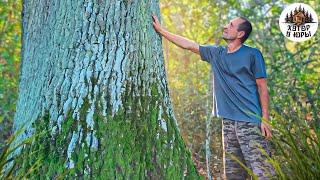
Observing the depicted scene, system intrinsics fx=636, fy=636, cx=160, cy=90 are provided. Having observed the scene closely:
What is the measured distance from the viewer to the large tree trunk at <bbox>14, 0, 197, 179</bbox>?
173 inches

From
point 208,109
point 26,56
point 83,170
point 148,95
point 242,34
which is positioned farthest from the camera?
point 208,109

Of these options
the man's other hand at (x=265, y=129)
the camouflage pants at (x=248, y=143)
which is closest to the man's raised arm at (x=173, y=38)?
the camouflage pants at (x=248, y=143)

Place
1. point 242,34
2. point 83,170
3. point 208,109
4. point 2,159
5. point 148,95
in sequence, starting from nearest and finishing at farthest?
1. point 2,159
2. point 83,170
3. point 148,95
4. point 242,34
5. point 208,109

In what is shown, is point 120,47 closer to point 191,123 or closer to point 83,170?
point 83,170

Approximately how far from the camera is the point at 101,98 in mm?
4473

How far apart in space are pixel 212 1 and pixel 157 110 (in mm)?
4336

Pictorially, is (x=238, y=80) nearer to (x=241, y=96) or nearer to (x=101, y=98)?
(x=241, y=96)

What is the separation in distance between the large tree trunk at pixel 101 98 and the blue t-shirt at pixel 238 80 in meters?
0.74

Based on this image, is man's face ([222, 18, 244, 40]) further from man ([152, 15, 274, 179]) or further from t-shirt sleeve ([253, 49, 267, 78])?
t-shirt sleeve ([253, 49, 267, 78])

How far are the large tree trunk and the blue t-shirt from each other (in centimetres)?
74

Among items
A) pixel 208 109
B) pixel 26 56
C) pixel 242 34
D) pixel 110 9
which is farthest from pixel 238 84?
pixel 208 109

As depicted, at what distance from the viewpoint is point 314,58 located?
8.51m

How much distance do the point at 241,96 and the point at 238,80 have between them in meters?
0.13

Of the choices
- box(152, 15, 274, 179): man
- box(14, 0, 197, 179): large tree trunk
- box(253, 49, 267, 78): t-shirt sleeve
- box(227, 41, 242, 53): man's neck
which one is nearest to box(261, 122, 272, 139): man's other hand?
box(152, 15, 274, 179): man
